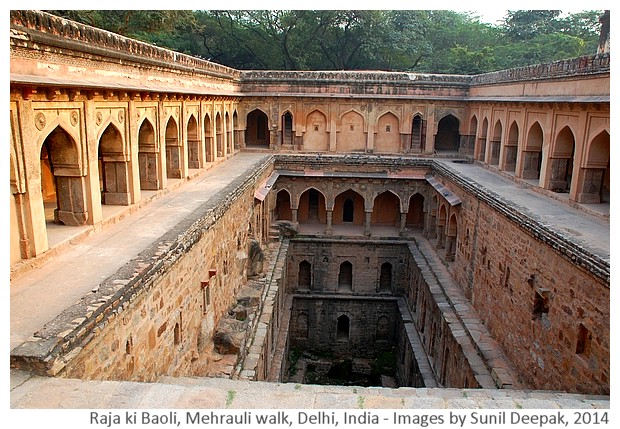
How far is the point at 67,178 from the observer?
8.49m

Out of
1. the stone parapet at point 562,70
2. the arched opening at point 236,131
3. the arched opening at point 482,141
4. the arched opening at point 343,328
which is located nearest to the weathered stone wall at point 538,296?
the stone parapet at point 562,70

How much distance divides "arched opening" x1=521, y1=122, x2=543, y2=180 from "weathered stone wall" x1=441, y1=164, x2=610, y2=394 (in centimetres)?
197

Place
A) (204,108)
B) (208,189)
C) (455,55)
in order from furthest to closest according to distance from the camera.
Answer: (455,55)
(204,108)
(208,189)

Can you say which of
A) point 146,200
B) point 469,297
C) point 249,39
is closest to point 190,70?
point 146,200

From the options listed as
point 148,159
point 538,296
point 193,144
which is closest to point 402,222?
point 193,144

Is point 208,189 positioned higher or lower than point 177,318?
higher

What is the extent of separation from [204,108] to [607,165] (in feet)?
34.8

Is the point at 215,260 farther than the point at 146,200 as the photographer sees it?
No

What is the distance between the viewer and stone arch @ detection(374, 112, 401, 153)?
21797 mm

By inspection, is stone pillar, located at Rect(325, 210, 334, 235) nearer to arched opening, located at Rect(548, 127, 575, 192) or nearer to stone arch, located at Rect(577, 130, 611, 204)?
arched opening, located at Rect(548, 127, 575, 192)

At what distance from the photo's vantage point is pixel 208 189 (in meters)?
12.7

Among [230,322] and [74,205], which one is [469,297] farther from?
A: [74,205]

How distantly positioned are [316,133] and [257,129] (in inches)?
143

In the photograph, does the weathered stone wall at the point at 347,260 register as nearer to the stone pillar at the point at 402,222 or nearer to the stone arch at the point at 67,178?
the stone pillar at the point at 402,222
